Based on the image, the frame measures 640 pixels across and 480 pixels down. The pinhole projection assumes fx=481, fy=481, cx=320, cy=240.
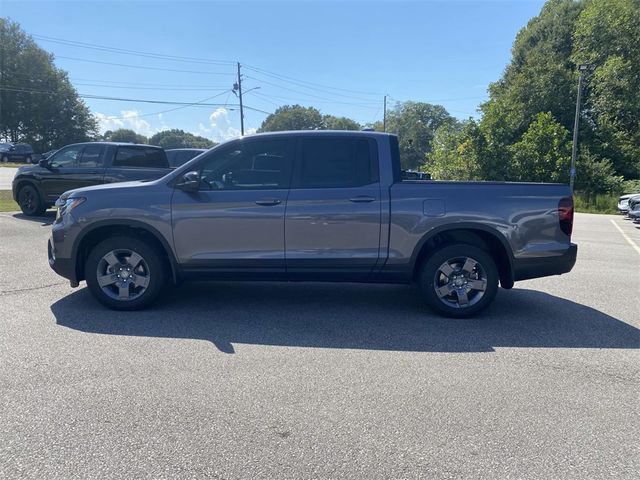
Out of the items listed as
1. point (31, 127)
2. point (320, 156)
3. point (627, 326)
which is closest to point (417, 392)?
point (320, 156)

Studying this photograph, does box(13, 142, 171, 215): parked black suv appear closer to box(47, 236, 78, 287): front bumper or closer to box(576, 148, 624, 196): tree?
box(47, 236, 78, 287): front bumper

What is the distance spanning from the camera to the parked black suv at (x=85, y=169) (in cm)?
1159

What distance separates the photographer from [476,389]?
3.66 metres

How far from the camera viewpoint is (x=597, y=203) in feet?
88.2

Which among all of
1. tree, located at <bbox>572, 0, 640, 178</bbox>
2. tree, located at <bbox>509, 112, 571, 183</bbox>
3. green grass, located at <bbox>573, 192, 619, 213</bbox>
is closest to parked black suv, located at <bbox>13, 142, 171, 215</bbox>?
green grass, located at <bbox>573, 192, 619, 213</bbox>

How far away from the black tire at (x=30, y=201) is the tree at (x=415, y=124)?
81.0 metres

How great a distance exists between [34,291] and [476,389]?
535cm

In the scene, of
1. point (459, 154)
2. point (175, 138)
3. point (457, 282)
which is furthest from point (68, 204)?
point (175, 138)

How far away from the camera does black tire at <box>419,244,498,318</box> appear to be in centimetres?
519

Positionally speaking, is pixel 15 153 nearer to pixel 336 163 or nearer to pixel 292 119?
pixel 336 163

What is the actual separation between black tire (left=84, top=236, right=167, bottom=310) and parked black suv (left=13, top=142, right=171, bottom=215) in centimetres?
631

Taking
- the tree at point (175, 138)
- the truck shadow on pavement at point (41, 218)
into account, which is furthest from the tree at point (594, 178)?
the tree at point (175, 138)

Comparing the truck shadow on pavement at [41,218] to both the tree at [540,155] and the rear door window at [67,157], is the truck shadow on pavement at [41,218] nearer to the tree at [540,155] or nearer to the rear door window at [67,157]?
the rear door window at [67,157]

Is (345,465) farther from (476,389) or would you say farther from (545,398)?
(545,398)
